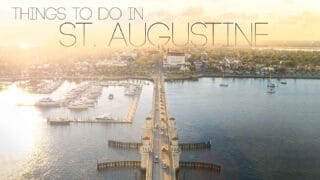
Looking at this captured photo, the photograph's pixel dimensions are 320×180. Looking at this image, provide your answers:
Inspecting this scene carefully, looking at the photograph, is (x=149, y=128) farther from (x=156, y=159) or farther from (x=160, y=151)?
(x=156, y=159)

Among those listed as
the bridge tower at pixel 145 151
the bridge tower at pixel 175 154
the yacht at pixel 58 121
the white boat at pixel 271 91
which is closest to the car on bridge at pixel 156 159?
the bridge tower at pixel 145 151

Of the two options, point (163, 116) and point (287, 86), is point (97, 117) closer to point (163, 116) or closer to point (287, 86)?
point (163, 116)

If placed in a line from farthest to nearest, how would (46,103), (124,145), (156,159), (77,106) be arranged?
(46,103), (77,106), (124,145), (156,159)

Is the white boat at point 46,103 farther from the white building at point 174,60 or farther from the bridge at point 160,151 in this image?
the white building at point 174,60

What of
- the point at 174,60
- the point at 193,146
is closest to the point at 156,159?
the point at 193,146

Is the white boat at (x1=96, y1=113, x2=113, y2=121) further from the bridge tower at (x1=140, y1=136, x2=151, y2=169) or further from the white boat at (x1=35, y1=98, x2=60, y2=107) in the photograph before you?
the bridge tower at (x1=140, y1=136, x2=151, y2=169)

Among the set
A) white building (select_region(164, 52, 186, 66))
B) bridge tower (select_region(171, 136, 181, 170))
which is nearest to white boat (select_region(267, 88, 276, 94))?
white building (select_region(164, 52, 186, 66))

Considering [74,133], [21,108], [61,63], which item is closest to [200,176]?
[74,133]

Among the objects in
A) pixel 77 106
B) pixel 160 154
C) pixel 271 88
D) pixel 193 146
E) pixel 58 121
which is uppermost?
pixel 271 88

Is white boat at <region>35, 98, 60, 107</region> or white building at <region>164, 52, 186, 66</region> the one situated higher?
white building at <region>164, 52, 186, 66</region>
